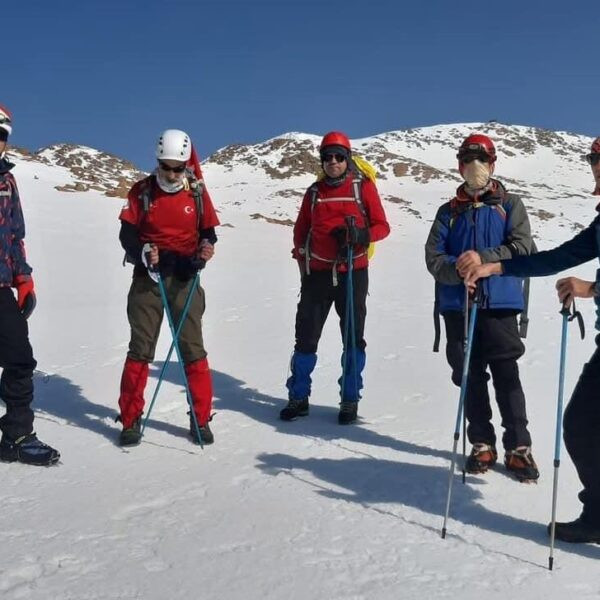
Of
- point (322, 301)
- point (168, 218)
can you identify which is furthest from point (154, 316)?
point (322, 301)

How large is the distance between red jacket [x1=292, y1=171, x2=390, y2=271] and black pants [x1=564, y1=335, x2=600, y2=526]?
2.63m

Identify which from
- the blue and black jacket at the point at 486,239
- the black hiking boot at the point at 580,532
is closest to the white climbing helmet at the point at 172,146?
the blue and black jacket at the point at 486,239

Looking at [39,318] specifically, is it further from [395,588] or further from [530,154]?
[530,154]

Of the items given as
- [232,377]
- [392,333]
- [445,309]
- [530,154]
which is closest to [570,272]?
[392,333]

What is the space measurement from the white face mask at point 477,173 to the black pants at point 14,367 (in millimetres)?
3285

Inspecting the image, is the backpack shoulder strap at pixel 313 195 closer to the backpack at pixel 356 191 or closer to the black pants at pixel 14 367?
the backpack at pixel 356 191

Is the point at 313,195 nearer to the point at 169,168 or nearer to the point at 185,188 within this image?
the point at 185,188

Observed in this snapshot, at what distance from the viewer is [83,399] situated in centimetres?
634

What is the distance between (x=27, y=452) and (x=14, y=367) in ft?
2.00

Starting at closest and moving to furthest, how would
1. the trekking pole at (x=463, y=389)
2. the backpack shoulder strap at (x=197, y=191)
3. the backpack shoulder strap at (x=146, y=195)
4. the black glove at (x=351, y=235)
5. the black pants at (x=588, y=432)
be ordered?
the black pants at (x=588, y=432), the trekking pole at (x=463, y=389), the backpack shoulder strap at (x=146, y=195), the backpack shoulder strap at (x=197, y=191), the black glove at (x=351, y=235)

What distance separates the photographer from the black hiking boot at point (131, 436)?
4.96 meters

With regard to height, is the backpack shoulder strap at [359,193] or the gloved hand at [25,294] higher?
the backpack shoulder strap at [359,193]

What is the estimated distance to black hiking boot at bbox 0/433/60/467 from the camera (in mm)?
4469

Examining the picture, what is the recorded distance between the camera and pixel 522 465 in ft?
13.9
